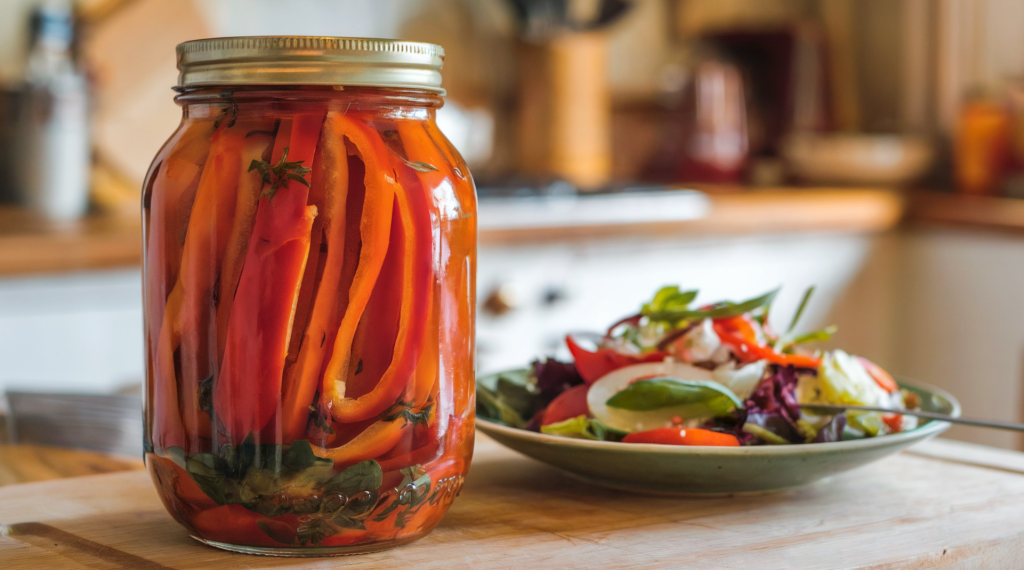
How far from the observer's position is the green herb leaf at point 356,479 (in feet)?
1.65

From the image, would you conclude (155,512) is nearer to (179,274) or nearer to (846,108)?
(179,274)

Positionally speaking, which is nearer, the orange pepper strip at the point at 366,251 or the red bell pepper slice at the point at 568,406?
the orange pepper strip at the point at 366,251

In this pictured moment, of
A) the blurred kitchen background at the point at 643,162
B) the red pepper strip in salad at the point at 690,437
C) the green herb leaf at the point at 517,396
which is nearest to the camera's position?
the red pepper strip in salad at the point at 690,437

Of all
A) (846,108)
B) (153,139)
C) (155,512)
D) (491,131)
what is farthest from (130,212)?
(846,108)

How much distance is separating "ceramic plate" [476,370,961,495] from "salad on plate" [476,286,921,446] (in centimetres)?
2

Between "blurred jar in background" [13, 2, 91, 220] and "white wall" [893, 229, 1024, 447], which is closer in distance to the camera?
"blurred jar in background" [13, 2, 91, 220]

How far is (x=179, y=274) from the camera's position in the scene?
515mm

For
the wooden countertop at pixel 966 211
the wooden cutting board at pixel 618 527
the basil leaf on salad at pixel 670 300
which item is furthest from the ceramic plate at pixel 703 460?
the wooden countertop at pixel 966 211

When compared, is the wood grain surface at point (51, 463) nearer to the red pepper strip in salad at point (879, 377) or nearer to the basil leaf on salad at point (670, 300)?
the basil leaf on salad at point (670, 300)

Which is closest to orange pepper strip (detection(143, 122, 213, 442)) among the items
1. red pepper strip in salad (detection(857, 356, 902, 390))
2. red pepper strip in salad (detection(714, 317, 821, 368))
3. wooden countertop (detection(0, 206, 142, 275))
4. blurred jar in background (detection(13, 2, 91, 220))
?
red pepper strip in salad (detection(714, 317, 821, 368))

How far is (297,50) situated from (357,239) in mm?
91

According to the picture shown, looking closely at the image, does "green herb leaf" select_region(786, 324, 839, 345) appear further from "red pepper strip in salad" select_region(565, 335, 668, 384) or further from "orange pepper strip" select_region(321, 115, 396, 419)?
"orange pepper strip" select_region(321, 115, 396, 419)

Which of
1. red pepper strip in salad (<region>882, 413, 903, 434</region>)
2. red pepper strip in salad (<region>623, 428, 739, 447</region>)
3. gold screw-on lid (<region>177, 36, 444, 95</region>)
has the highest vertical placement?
gold screw-on lid (<region>177, 36, 444, 95</region>)

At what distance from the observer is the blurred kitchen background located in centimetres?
188
